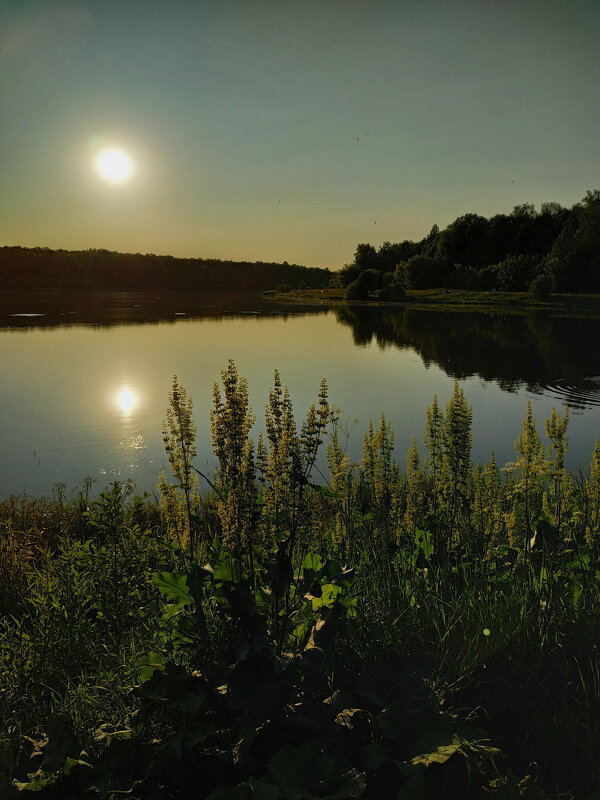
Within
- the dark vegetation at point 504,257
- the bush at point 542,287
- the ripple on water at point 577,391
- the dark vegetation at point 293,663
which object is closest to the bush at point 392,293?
the dark vegetation at point 504,257

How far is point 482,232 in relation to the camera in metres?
114

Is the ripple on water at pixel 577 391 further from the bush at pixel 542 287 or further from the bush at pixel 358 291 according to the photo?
the bush at pixel 358 291

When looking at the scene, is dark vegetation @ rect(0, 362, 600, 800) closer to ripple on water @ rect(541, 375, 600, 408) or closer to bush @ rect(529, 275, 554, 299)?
ripple on water @ rect(541, 375, 600, 408)

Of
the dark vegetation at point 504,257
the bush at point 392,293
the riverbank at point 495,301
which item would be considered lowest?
the riverbank at point 495,301

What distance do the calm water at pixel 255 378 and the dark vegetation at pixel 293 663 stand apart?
27.5 feet

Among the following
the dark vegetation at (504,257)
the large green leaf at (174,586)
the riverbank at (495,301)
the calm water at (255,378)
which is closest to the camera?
the large green leaf at (174,586)

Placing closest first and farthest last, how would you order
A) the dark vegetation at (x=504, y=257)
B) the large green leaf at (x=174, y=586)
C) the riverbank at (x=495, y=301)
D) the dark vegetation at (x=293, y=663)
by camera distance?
the dark vegetation at (x=293, y=663)
the large green leaf at (x=174, y=586)
the riverbank at (x=495, y=301)
the dark vegetation at (x=504, y=257)

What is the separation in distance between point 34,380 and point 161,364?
7116 mm

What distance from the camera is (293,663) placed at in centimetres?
282

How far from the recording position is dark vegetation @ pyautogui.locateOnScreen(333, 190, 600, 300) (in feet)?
248

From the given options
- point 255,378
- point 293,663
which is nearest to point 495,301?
point 255,378

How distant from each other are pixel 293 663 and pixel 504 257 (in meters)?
116

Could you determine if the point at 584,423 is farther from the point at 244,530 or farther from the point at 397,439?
the point at 244,530

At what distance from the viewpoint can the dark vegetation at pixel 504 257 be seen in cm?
7556
